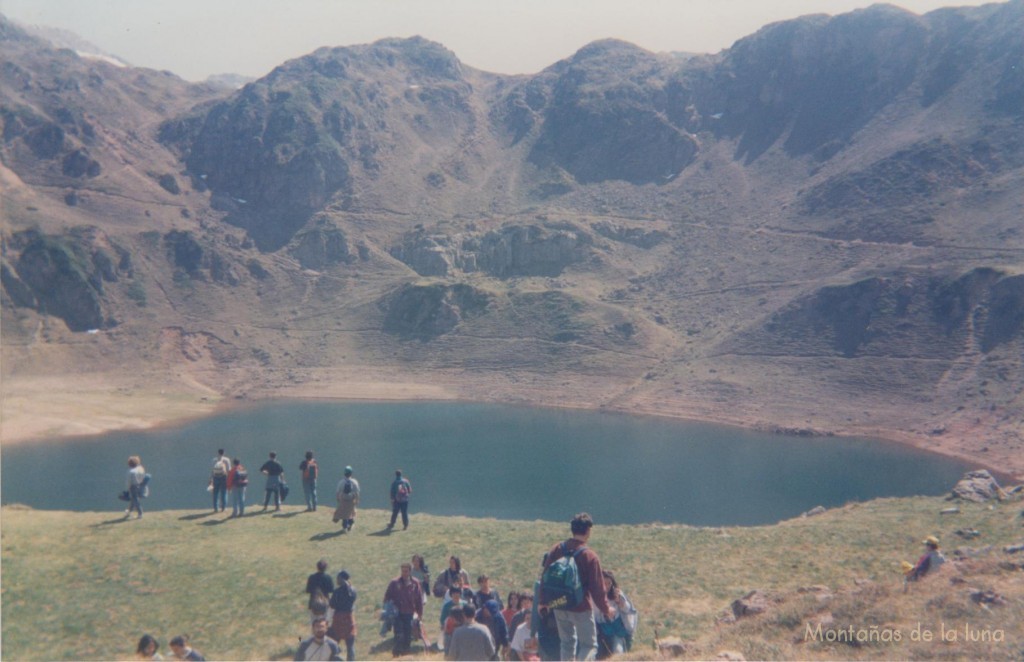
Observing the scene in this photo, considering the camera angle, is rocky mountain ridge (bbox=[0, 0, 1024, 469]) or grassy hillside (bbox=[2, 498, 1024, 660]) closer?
grassy hillside (bbox=[2, 498, 1024, 660])

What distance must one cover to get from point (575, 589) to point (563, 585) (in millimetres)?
162

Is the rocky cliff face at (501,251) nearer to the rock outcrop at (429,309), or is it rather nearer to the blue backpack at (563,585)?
the rock outcrop at (429,309)

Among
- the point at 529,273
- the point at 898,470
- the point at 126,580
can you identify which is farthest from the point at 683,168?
the point at 126,580

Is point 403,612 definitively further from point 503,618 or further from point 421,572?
point 421,572

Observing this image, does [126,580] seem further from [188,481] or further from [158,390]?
[158,390]

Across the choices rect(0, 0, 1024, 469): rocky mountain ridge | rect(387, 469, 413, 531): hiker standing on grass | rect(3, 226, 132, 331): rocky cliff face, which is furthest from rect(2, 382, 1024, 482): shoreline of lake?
rect(387, 469, 413, 531): hiker standing on grass

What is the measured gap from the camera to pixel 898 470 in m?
55.8

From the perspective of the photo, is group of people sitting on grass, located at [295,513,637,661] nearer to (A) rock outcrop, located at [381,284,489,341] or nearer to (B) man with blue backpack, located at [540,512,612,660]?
(B) man with blue backpack, located at [540,512,612,660]

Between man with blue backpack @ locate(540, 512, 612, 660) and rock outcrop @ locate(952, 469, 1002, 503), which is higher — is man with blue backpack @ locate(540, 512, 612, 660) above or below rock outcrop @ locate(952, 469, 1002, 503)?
above

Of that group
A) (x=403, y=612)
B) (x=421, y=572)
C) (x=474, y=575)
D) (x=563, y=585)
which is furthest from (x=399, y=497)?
(x=563, y=585)

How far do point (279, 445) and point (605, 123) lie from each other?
11747 cm

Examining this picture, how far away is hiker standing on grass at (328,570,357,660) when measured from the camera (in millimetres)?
12766

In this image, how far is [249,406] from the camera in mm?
87062

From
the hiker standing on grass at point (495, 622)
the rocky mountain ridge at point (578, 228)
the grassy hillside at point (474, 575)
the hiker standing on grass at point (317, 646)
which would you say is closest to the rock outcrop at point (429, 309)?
the rocky mountain ridge at point (578, 228)
